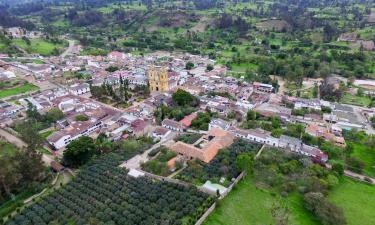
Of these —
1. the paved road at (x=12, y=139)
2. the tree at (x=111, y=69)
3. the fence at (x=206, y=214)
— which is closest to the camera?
the fence at (x=206, y=214)

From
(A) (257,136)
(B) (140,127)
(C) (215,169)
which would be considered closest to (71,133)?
(B) (140,127)

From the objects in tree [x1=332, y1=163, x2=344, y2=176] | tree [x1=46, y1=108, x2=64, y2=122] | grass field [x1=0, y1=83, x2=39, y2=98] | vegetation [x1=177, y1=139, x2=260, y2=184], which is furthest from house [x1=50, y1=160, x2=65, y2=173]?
grass field [x1=0, y1=83, x2=39, y2=98]

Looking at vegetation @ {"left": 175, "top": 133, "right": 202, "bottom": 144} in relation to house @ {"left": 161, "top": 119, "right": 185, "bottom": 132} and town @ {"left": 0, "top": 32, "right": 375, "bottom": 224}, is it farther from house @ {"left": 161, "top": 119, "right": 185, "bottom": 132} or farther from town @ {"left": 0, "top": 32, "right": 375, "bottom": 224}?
house @ {"left": 161, "top": 119, "right": 185, "bottom": 132}

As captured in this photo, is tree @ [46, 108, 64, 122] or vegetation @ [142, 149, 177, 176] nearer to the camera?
vegetation @ [142, 149, 177, 176]

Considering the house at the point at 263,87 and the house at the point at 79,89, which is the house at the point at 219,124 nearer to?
the house at the point at 263,87

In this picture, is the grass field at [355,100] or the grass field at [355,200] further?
the grass field at [355,100]

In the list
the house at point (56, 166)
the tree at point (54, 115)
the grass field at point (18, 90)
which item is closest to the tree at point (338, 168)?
the house at point (56, 166)

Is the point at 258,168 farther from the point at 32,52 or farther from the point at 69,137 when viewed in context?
the point at 32,52
